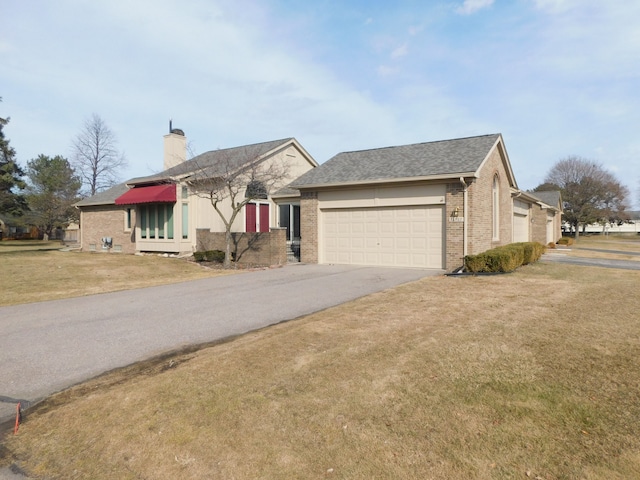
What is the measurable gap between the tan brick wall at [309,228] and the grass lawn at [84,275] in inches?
151

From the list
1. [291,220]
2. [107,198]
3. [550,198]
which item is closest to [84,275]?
[291,220]

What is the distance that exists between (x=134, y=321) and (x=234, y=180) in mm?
11198

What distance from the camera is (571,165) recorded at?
59.9 metres

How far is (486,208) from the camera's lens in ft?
53.4

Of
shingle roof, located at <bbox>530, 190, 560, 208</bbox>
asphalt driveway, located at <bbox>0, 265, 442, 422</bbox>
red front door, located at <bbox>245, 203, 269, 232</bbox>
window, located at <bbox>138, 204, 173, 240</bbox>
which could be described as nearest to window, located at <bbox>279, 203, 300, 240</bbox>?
red front door, located at <bbox>245, 203, 269, 232</bbox>

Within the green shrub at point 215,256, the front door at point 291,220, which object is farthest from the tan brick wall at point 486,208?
the green shrub at point 215,256

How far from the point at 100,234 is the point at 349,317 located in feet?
76.4

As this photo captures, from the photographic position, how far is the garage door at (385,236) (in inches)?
608

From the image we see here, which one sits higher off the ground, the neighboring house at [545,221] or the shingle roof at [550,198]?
the shingle roof at [550,198]

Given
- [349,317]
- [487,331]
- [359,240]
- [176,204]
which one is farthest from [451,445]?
[176,204]

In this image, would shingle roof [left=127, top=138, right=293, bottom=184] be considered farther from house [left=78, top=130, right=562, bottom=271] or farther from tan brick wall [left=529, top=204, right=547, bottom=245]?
tan brick wall [left=529, top=204, right=547, bottom=245]

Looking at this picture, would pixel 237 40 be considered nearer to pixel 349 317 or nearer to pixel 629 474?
pixel 349 317

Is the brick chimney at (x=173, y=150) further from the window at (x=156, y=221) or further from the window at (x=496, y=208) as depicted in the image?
the window at (x=496, y=208)

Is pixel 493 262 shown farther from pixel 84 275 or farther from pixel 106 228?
pixel 106 228
